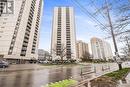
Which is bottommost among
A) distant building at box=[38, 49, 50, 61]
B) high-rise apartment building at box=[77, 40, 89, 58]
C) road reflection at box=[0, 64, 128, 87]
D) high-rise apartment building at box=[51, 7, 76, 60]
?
road reflection at box=[0, 64, 128, 87]

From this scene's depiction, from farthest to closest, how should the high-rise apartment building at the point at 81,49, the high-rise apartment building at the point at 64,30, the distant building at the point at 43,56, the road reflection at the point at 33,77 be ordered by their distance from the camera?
1. the high-rise apartment building at the point at 81,49
2. the high-rise apartment building at the point at 64,30
3. the distant building at the point at 43,56
4. the road reflection at the point at 33,77

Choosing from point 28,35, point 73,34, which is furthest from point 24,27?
point 73,34

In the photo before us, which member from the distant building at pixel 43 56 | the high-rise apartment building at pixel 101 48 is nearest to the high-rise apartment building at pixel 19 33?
the distant building at pixel 43 56

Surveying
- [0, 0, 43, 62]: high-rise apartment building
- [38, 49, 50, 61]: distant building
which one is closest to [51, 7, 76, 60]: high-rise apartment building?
[38, 49, 50, 61]: distant building

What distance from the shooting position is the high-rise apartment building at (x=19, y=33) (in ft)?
225

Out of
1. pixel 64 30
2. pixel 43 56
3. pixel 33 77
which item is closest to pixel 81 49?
pixel 64 30

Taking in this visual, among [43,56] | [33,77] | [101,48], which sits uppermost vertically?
[101,48]

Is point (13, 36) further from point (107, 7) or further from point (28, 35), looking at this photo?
point (107, 7)

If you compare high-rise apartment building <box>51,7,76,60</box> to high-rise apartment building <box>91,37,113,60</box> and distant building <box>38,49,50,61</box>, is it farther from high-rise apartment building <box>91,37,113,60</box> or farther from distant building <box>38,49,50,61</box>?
high-rise apartment building <box>91,37,113,60</box>

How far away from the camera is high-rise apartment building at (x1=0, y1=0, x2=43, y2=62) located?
225 ft

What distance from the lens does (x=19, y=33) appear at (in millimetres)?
72812

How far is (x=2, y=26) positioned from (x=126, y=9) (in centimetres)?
7582

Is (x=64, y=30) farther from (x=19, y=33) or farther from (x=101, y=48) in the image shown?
(x=19, y=33)

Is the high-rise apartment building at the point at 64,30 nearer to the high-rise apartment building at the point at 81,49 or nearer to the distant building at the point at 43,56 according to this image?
the distant building at the point at 43,56
